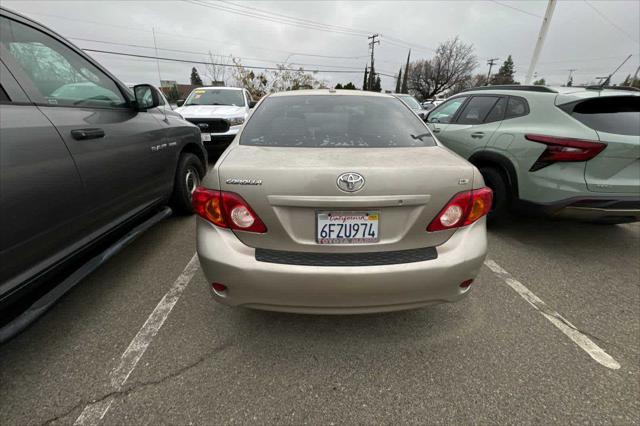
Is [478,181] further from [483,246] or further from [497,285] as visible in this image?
[497,285]

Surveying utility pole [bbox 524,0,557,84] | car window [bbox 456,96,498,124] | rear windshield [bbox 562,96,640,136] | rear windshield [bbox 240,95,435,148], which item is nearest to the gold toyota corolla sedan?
rear windshield [bbox 240,95,435,148]

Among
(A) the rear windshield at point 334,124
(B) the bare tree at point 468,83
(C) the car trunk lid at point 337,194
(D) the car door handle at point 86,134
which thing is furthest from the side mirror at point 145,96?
(B) the bare tree at point 468,83

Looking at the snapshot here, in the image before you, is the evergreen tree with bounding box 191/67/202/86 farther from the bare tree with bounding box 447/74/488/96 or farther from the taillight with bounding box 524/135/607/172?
the taillight with bounding box 524/135/607/172

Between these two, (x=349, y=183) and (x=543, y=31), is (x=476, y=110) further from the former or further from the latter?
(x=543, y=31)

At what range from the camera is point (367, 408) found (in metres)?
1.55

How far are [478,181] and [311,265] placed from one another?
1027mm

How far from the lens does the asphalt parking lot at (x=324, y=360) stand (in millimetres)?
1527

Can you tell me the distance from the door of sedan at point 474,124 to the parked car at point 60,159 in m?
3.64

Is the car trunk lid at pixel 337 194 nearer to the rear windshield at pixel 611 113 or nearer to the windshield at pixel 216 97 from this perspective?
the rear windshield at pixel 611 113

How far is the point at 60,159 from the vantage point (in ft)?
5.51

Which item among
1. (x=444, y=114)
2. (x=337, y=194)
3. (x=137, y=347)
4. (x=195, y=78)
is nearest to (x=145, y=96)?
(x=137, y=347)

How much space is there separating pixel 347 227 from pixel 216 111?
669 cm

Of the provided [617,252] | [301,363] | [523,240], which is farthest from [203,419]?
[617,252]

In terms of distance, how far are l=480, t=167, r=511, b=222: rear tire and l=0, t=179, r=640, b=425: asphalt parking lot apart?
42.4 inches
